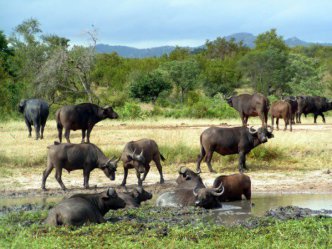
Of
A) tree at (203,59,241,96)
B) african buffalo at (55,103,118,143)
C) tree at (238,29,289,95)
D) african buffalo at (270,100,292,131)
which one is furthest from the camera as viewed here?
tree at (238,29,289,95)

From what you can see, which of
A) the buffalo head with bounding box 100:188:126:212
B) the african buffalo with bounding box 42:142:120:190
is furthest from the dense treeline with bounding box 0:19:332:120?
the buffalo head with bounding box 100:188:126:212

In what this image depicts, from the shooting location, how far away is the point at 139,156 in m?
16.5

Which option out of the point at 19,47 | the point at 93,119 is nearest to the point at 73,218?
the point at 93,119

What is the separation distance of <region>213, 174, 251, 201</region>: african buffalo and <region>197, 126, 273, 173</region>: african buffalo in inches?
141

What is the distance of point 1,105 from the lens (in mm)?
38594

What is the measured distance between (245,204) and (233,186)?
48 cm

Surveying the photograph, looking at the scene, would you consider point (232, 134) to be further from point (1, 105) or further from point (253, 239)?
point (1, 105)

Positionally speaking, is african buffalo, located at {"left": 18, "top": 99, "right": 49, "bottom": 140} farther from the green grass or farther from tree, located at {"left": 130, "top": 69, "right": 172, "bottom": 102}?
tree, located at {"left": 130, "top": 69, "right": 172, "bottom": 102}

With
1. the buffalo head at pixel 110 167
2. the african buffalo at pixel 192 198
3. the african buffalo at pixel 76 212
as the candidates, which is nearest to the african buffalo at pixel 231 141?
the buffalo head at pixel 110 167

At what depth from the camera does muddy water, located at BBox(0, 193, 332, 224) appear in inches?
533

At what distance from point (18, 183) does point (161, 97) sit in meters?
34.1

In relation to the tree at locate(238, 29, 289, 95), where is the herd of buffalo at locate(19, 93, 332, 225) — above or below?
below

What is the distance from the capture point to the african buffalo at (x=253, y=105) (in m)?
26.8

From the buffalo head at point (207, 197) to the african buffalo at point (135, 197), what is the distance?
1.03 meters
